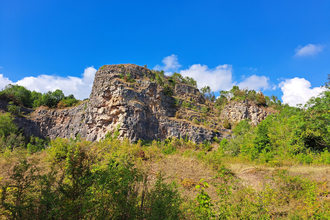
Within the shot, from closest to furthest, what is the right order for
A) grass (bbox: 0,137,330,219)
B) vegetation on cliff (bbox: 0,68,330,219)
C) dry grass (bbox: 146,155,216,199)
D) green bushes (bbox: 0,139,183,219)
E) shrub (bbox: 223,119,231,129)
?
green bushes (bbox: 0,139,183,219) < vegetation on cliff (bbox: 0,68,330,219) < grass (bbox: 0,137,330,219) < dry grass (bbox: 146,155,216,199) < shrub (bbox: 223,119,231,129)

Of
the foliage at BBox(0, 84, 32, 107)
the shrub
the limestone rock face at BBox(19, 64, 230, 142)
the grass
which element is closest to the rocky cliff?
the limestone rock face at BBox(19, 64, 230, 142)

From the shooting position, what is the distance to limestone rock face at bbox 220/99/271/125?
4494 centimetres

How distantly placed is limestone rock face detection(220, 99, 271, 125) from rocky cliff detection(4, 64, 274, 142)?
244 millimetres

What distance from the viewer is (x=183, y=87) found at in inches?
2036

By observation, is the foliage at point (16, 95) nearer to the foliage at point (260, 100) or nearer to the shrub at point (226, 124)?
the shrub at point (226, 124)

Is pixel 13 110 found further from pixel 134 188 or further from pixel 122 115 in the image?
pixel 134 188

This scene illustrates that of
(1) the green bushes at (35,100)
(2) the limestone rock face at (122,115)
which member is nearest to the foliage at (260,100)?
(2) the limestone rock face at (122,115)

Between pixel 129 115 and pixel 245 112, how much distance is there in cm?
3216

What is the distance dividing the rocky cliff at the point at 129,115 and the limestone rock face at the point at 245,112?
244 millimetres

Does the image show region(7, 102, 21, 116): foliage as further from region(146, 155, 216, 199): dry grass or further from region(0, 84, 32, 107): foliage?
region(146, 155, 216, 199): dry grass

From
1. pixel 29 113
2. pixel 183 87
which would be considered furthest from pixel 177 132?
pixel 29 113

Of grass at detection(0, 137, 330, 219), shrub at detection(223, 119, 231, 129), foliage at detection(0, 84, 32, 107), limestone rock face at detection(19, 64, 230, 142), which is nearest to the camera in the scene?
grass at detection(0, 137, 330, 219)

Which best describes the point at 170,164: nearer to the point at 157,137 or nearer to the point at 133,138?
the point at 133,138

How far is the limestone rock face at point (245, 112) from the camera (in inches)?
1769
